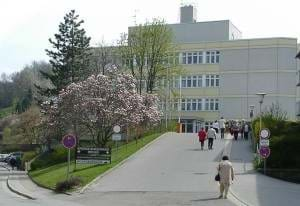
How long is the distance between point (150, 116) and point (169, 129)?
43.3 ft

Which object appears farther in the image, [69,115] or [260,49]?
[260,49]

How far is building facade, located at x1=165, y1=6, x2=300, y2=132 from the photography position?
290 ft

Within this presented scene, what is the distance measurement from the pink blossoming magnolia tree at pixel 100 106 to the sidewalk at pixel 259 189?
10774 mm

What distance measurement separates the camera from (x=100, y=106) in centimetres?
4569

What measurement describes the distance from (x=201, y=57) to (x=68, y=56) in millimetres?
27532

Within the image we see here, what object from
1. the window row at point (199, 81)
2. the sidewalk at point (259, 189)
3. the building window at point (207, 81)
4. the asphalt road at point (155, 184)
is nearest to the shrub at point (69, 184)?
the asphalt road at point (155, 184)

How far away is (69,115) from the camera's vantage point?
47.2m

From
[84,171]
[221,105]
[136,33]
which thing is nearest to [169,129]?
[136,33]

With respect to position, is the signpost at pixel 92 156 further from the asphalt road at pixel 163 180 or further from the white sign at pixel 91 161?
the asphalt road at pixel 163 180

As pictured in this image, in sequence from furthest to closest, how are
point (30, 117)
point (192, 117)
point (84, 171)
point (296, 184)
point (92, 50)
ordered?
point (192, 117), point (30, 117), point (92, 50), point (84, 171), point (296, 184)

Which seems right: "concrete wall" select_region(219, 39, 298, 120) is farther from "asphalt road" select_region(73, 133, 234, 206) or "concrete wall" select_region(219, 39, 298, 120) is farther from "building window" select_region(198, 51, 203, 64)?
"asphalt road" select_region(73, 133, 234, 206)

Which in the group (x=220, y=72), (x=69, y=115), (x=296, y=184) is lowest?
(x=296, y=184)

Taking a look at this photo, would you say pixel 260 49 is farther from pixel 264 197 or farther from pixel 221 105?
pixel 264 197

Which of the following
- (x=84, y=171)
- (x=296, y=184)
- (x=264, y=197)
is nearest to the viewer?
(x=264, y=197)
